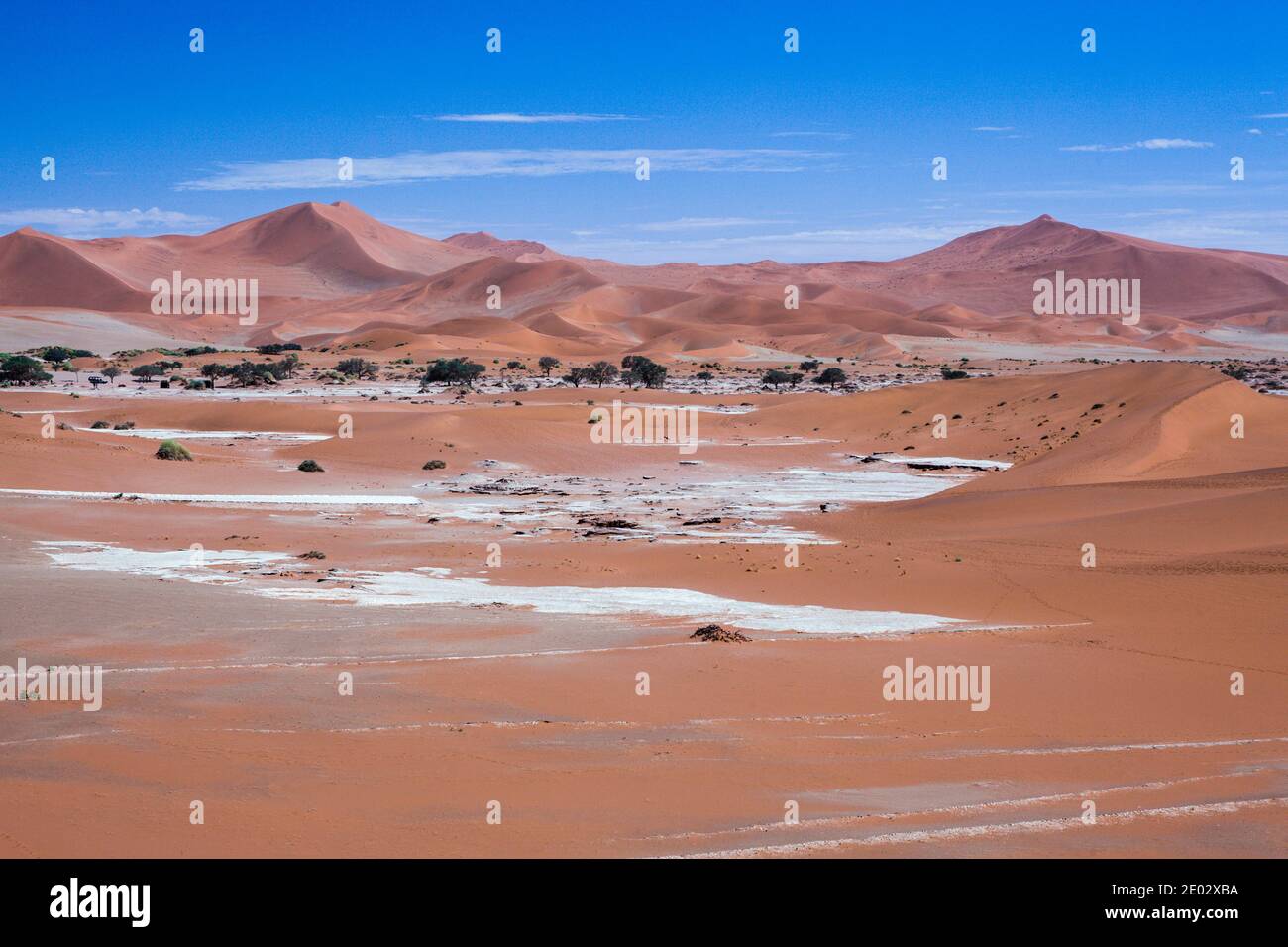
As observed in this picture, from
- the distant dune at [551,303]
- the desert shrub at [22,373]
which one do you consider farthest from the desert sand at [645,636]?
the distant dune at [551,303]

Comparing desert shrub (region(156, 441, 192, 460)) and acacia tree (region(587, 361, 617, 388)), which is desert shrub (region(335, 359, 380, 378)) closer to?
acacia tree (region(587, 361, 617, 388))

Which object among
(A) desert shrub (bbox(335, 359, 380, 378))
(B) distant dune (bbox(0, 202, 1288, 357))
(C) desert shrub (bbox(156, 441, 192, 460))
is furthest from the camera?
(B) distant dune (bbox(0, 202, 1288, 357))

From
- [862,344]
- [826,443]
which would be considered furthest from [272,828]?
[862,344]

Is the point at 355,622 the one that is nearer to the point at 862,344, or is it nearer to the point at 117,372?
the point at 117,372

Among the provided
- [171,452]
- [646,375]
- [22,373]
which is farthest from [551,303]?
[171,452]

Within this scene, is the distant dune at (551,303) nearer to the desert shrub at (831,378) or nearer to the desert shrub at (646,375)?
the desert shrub at (646,375)

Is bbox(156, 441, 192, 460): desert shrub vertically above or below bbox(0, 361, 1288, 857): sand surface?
above

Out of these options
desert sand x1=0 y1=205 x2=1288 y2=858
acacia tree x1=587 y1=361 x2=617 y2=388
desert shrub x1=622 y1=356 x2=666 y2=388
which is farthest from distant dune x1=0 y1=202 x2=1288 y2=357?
desert sand x1=0 y1=205 x2=1288 y2=858

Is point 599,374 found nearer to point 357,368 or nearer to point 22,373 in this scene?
point 357,368

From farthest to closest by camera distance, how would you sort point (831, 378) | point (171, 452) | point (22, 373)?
point (831, 378), point (22, 373), point (171, 452)

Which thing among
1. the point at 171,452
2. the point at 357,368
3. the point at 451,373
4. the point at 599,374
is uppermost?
the point at 357,368
